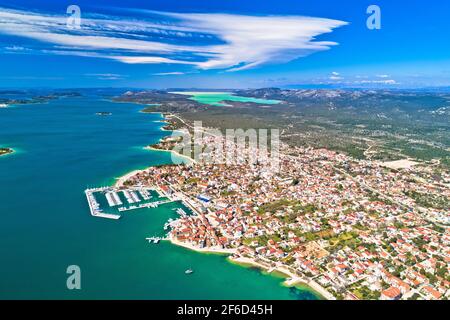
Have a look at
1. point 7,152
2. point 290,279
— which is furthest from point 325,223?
point 7,152

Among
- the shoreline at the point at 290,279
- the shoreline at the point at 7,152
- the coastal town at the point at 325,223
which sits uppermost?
the shoreline at the point at 7,152

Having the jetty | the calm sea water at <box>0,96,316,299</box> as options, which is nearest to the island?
the calm sea water at <box>0,96,316,299</box>

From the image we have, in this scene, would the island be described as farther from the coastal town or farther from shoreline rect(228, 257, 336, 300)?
shoreline rect(228, 257, 336, 300)

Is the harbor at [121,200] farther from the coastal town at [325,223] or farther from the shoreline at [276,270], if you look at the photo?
the shoreline at [276,270]

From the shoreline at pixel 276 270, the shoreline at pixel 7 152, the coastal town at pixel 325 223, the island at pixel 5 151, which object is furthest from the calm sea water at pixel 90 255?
the island at pixel 5 151

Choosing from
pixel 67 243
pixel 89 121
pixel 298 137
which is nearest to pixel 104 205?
pixel 67 243

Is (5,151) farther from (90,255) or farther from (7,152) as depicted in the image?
(90,255)
